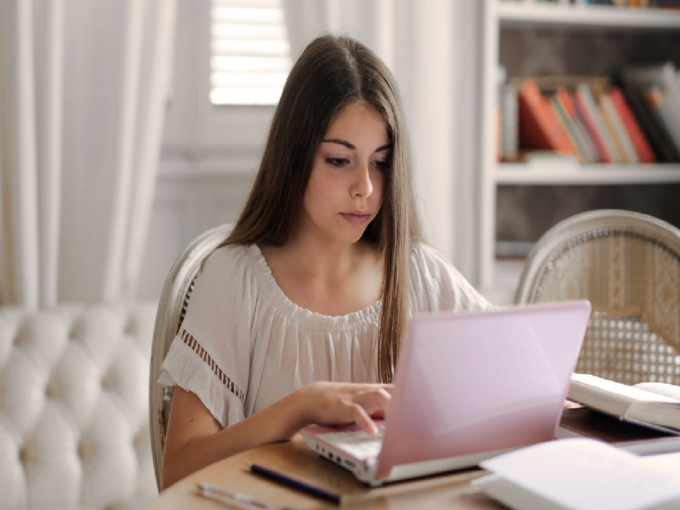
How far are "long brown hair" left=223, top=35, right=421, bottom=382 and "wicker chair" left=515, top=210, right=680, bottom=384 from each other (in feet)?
1.24

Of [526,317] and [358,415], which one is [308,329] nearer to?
[358,415]

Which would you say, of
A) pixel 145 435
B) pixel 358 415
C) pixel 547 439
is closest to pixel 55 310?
pixel 145 435

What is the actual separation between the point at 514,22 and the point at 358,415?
186 cm

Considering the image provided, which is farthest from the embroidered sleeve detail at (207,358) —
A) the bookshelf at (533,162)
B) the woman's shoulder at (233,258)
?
the bookshelf at (533,162)

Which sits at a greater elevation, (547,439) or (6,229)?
(6,229)

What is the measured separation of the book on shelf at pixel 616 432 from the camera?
71cm

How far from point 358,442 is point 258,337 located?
447 millimetres

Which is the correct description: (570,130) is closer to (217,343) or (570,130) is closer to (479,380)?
(217,343)

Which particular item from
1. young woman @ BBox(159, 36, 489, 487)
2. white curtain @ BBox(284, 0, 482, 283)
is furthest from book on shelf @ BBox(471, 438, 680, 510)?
white curtain @ BBox(284, 0, 482, 283)

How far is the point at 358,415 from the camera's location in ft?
2.23

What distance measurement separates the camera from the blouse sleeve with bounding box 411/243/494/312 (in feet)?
3.96

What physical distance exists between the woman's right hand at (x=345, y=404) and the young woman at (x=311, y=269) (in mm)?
209

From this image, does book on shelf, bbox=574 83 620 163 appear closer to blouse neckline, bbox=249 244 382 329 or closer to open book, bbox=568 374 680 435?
blouse neckline, bbox=249 244 382 329

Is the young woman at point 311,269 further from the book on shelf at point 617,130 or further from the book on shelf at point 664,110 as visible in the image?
the book on shelf at point 664,110
